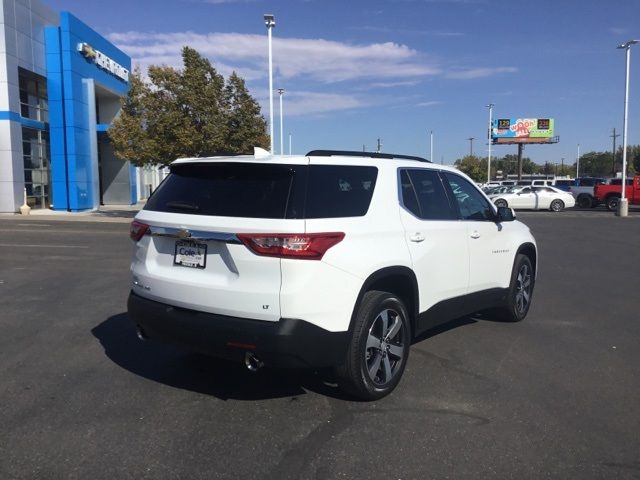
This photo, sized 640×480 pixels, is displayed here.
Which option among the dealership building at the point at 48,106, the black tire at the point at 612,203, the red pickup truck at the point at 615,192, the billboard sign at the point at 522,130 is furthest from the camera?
the billboard sign at the point at 522,130

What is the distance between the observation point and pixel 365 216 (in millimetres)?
4016

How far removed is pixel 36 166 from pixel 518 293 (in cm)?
2953

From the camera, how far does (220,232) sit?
12.3 ft

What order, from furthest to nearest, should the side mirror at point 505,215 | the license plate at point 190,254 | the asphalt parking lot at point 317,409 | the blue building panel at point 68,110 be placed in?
the blue building panel at point 68,110, the side mirror at point 505,215, the license plate at point 190,254, the asphalt parking lot at point 317,409

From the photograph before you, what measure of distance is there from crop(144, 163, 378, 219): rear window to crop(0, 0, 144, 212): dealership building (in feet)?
85.9

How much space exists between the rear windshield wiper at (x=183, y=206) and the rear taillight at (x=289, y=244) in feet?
1.90

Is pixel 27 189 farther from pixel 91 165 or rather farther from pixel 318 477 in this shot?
pixel 318 477

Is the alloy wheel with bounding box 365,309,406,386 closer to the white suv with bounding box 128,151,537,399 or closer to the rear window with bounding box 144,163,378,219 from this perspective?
the white suv with bounding box 128,151,537,399

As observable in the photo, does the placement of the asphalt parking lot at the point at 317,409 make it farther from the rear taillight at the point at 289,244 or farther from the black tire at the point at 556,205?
the black tire at the point at 556,205

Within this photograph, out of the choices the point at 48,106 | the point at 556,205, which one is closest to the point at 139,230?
the point at 48,106

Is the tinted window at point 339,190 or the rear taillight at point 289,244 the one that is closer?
the rear taillight at point 289,244

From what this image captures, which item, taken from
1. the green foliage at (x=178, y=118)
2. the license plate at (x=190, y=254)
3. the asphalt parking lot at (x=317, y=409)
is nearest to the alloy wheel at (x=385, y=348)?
the asphalt parking lot at (x=317, y=409)

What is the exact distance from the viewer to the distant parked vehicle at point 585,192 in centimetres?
3488

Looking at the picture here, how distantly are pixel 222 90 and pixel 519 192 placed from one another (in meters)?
18.6
